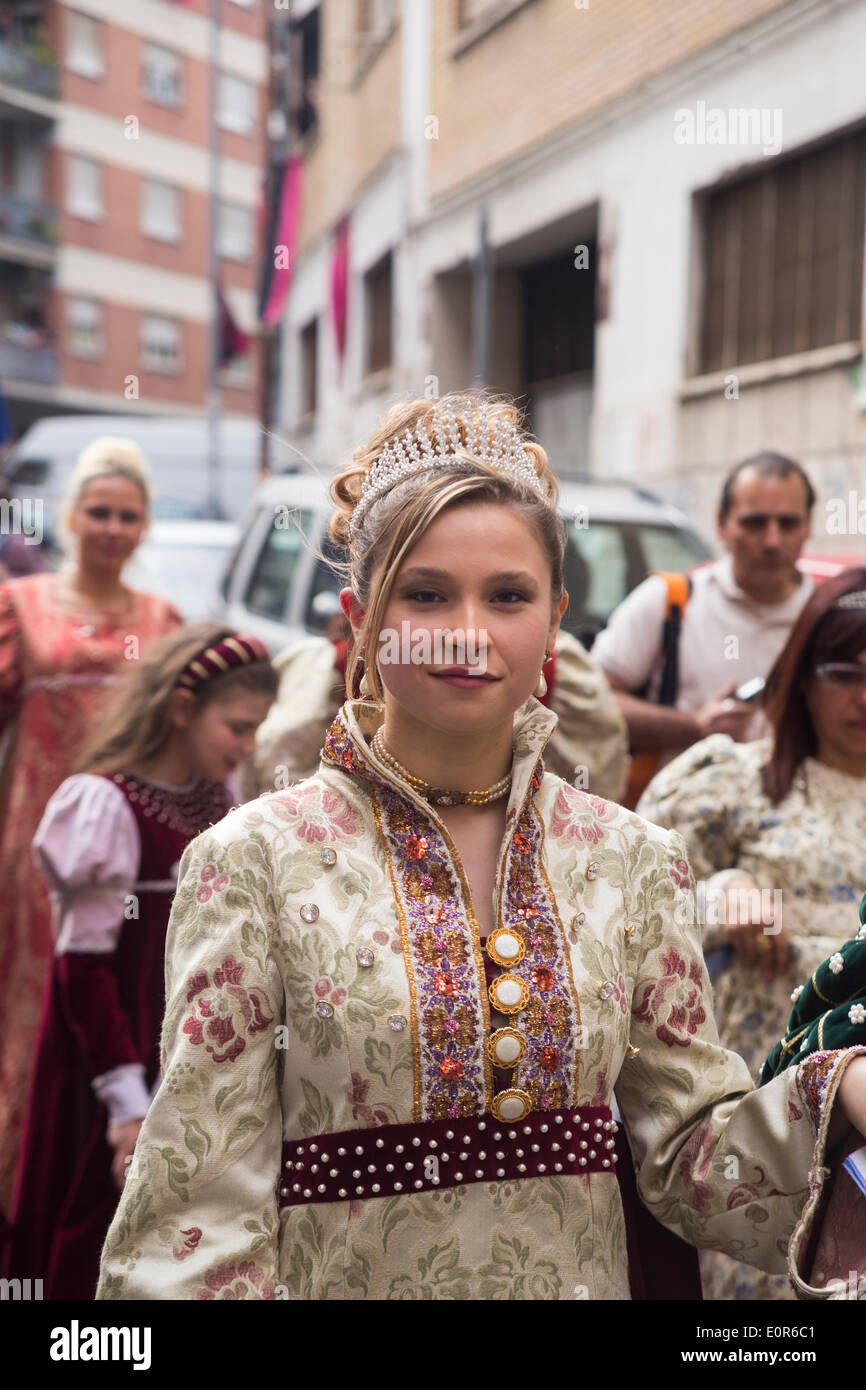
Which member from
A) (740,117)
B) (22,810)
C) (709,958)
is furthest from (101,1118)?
(740,117)

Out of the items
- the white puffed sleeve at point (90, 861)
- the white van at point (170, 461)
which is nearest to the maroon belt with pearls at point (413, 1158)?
the white puffed sleeve at point (90, 861)

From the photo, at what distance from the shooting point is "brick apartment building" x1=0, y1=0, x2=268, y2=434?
122ft

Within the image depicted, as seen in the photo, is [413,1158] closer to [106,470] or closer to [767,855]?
[767,855]

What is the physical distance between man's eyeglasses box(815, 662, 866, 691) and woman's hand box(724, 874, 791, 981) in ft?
1.39

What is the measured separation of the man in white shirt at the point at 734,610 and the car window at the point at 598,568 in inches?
44.4

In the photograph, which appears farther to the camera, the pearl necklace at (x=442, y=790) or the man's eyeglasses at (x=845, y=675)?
the man's eyeglasses at (x=845, y=675)

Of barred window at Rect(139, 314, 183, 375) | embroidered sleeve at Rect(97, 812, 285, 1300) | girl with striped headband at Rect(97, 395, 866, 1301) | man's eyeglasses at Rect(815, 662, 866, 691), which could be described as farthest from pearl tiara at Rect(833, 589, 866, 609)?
barred window at Rect(139, 314, 183, 375)

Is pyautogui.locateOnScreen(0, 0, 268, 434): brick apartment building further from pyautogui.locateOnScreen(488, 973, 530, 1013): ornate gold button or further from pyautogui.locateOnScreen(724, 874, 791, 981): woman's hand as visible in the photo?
pyautogui.locateOnScreen(488, 973, 530, 1013): ornate gold button

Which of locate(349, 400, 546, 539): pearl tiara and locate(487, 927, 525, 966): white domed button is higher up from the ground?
locate(349, 400, 546, 539): pearl tiara

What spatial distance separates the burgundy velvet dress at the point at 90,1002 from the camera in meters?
3.18

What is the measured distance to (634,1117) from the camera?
2.02 meters

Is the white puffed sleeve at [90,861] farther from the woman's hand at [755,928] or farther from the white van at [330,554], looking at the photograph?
the white van at [330,554]

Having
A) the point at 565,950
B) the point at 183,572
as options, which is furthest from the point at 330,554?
the point at 183,572

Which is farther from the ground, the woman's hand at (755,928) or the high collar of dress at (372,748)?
the high collar of dress at (372,748)
